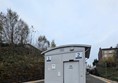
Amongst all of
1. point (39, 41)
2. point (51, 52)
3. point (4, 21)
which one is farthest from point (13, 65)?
point (39, 41)

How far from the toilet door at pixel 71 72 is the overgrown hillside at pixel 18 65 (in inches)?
404

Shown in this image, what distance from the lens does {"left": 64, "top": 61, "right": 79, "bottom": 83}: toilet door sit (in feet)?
61.6

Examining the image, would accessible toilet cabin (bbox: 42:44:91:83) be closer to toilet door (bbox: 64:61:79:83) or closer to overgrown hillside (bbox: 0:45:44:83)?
toilet door (bbox: 64:61:79:83)

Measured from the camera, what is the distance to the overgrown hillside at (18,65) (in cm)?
2915

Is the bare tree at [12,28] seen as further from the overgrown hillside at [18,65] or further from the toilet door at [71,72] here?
the toilet door at [71,72]

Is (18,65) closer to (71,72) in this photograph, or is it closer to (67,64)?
(67,64)

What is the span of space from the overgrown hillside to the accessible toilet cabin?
8797 millimetres

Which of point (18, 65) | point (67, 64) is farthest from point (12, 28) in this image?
point (67, 64)

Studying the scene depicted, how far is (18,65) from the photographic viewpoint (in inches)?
1244

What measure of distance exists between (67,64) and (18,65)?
13.2 meters

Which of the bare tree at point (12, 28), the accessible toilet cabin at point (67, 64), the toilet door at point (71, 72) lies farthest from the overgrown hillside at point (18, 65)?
the toilet door at point (71, 72)

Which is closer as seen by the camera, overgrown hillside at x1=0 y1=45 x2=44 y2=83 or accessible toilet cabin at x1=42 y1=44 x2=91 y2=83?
accessible toilet cabin at x1=42 y1=44 x2=91 y2=83

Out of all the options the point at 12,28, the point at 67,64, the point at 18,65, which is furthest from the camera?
the point at 12,28

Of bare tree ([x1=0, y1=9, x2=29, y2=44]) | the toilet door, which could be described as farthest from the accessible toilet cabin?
bare tree ([x1=0, y1=9, x2=29, y2=44])
